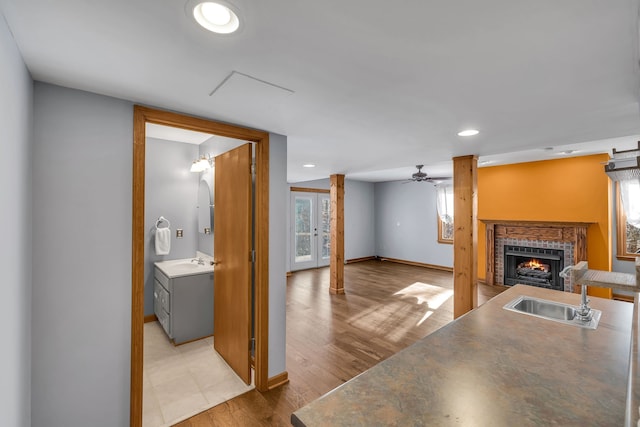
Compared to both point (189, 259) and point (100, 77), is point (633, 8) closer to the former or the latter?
point (100, 77)

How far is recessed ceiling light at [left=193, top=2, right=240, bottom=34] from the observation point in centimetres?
88

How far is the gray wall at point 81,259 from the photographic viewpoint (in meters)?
1.43

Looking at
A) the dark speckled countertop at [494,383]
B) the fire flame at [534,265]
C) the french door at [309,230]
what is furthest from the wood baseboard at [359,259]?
the dark speckled countertop at [494,383]

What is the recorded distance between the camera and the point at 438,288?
17.5ft

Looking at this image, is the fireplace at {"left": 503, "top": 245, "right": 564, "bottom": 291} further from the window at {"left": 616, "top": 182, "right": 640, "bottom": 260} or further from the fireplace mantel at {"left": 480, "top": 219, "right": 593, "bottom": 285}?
the window at {"left": 616, "top": 182, "right": 640, "bottom": 260}

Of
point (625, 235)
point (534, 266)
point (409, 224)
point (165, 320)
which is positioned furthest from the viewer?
point (409, 224)

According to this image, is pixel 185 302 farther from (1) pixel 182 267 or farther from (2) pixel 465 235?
(2) pixel 465 235

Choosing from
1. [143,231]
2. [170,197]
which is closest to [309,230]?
[170,197]

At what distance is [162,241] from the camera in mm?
3625

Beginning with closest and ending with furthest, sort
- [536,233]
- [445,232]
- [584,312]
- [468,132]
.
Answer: [584,312], [468,132], [536,233], [445,232]

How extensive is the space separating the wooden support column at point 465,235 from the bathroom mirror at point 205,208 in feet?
9.93

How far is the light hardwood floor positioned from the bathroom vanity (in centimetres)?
104

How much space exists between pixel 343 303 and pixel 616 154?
12.1 feet

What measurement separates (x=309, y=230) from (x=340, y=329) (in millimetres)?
3843
